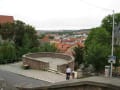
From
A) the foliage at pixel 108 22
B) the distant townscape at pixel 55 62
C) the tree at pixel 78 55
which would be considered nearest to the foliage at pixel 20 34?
the distant townscape at pixel 55 62

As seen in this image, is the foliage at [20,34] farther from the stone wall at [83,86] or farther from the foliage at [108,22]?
the stone wall at [83,86]

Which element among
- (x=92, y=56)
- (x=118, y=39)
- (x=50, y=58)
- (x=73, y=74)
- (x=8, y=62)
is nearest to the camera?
(x=73, y=74)

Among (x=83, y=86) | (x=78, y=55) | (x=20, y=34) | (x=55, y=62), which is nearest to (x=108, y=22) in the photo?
(x=78, y=55)

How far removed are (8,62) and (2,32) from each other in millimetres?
18930

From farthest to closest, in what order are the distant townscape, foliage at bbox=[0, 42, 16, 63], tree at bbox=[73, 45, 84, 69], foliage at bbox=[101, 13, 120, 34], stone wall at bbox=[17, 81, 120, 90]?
foliage at bbox=[101, 13, 120, 34]
tree at bbox=[73, 45, 84, 69]
foliage at bbox=[0, 42, 16, 63]
the distant townscape
stone wall at bbox=[17, 81, 120, 90]

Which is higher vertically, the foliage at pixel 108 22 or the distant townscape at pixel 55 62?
the foliage at pixel 108 22

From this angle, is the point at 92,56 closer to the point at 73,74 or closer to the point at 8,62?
the point at 8,62

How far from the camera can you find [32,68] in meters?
29.9

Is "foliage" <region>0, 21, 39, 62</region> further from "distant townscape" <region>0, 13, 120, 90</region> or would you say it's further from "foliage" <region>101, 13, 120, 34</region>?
"foliage" <region>101, 13, 120, 34</region>

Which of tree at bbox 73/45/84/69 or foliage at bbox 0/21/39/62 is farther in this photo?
foliage at bbox 0/21/39/62

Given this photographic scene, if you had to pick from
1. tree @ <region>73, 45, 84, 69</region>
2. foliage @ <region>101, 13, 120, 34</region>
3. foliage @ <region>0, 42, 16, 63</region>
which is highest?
foliage @ <region>101, 13, 120, 34</region>

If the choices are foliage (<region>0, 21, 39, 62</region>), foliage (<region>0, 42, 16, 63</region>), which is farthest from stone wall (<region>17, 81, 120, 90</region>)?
foliage (<region>0, 21, 39, 62</region>)

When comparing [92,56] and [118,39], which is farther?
[118,39]

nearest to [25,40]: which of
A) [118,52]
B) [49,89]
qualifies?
[118,52]
